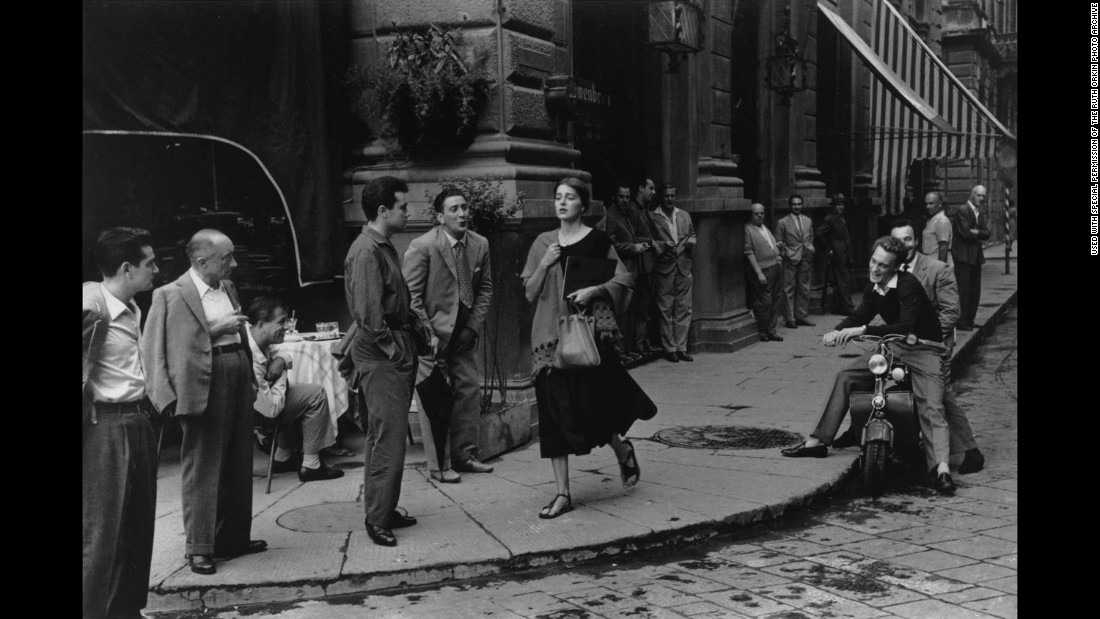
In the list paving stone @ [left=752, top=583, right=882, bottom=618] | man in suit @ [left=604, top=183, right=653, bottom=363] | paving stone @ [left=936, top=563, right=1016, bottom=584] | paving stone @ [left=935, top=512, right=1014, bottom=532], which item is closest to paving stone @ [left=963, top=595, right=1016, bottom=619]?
paving stone @ [left=936, top=563, right=1016, bottom=584]

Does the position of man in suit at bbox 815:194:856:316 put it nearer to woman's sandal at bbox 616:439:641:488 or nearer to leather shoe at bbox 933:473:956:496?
leather shoe at bbox 933:473:956:496

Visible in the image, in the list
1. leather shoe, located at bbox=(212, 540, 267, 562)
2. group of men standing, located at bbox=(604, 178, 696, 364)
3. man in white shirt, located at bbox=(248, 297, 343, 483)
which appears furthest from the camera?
group of men standing, located at bbox=(604, 178, 696, 364)

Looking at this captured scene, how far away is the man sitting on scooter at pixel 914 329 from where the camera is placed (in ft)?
23.4

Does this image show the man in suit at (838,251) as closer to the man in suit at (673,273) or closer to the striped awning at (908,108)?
the striped awning at (908,108)

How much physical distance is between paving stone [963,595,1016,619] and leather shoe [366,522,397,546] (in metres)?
2.87

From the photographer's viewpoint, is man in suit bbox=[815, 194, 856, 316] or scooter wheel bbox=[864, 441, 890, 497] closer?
scooter wheel bbox=[864, 441, 890, 497]

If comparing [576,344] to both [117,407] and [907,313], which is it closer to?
[907,313]

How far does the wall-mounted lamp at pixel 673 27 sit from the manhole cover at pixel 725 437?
14.9ft

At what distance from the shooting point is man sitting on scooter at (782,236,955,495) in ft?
23.4

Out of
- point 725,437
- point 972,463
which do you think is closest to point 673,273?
point 725,437

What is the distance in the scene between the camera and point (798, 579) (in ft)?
17.6

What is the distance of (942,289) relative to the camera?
757cm

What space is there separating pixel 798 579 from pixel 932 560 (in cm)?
80
